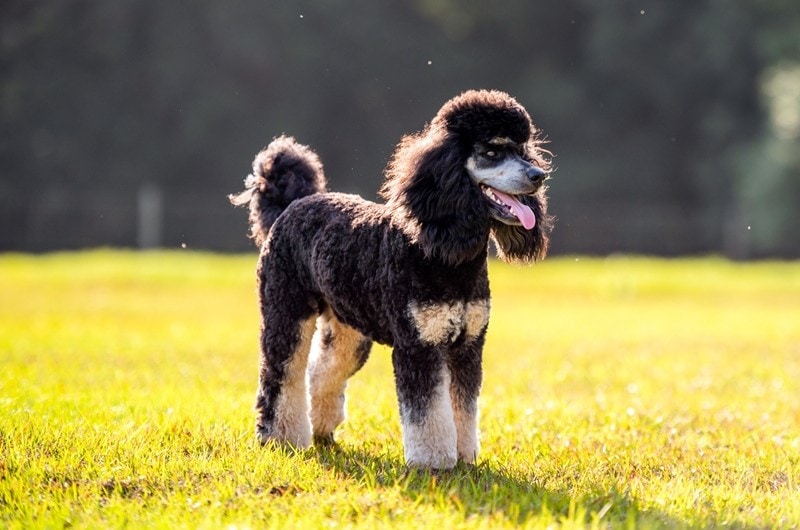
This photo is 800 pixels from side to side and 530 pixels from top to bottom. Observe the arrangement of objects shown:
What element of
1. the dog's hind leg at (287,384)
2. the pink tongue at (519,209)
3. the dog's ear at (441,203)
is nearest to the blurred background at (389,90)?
the dog's hind leg at (287,384)

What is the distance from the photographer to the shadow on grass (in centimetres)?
485

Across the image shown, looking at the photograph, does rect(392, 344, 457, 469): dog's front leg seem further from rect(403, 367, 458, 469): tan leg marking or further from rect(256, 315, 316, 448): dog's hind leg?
rect(256, 315, 316, 448): dog's hind leg

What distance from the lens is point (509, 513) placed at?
488cm

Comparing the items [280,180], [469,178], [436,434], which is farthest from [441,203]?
[280,180]

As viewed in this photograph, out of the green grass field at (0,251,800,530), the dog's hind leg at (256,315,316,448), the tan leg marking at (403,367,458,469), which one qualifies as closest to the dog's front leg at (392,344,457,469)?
the tan leg marking at (403,367,458,469)

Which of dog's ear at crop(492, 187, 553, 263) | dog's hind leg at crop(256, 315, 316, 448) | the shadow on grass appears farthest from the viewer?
dog's hind leg at crop(256, 315, 316, 448)

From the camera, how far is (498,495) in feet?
17.2

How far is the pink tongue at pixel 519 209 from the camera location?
222 inches

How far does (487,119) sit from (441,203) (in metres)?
0.49

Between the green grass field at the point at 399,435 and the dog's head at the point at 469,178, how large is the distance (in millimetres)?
1281

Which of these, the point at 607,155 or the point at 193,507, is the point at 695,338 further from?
the point at 607,155

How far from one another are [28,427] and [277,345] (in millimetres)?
1604

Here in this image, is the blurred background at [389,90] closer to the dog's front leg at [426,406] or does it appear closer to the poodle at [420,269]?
the poodle at [420,269]

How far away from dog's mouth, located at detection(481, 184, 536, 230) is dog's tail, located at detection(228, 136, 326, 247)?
72.1 inches
